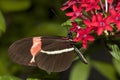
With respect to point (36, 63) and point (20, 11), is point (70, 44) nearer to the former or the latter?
point (36, 63)

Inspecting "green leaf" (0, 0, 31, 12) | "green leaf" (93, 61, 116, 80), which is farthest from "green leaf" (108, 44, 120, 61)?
"green leaf" (0, 0, 31, 12)

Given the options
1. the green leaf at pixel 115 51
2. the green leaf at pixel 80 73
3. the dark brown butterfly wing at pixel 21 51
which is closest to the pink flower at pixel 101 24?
the green leaf at pixel 115 51

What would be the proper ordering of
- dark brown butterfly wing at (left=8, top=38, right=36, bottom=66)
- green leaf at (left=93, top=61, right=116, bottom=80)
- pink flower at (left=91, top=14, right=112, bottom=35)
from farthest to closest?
1. green leaf at (left=93, top=61, right=116, bottom=80)
2. dark brown butterfly wing at (left=8, top=38, right=36, bottom=66)
3. pink flower at (left=91, top=14, right=112, bottom=35)

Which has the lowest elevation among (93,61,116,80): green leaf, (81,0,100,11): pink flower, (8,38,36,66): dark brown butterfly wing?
(93,61,116,80): green leaf

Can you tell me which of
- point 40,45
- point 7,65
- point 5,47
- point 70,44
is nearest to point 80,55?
point 70,44

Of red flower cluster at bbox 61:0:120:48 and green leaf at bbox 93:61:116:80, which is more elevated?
red flower cluster at bbox 61:0:120:48

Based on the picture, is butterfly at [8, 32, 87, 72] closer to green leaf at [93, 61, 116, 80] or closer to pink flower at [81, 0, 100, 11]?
pink flower at [81, 0, 100, 11]

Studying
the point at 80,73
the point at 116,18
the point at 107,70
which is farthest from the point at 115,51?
the point at 107,70

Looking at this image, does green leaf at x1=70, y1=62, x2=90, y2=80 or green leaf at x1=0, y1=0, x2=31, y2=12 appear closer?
green leaf at x1=70, y1=62, x2=90, y2=80
